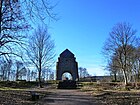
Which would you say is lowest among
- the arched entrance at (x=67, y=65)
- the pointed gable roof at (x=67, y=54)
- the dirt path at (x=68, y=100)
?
the dirt path at (x=68, y=100)

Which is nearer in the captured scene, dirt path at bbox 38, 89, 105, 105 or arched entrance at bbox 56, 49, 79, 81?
dirt path at bbox 38, 89, 105, 105

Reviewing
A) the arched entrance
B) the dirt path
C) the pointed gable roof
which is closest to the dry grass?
the dirt path

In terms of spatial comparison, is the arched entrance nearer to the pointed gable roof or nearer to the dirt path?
the pointed gable roof

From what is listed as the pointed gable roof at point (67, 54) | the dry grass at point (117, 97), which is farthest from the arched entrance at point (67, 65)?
the dry grass at point (117, 97)

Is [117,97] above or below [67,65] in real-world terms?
below

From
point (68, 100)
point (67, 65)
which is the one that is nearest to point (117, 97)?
point (68, 100)

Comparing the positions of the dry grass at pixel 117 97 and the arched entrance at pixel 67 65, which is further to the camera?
the arched entrance at pixel 67 65

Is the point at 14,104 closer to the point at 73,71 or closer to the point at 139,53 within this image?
the point at 139,53

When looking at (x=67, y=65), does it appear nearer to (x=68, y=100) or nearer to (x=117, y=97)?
(x=117, y=97)

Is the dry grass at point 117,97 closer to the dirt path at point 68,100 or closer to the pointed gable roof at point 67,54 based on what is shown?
the dirt path at point 68,100

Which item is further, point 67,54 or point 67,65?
point 67,54

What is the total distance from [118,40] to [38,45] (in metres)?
15.4

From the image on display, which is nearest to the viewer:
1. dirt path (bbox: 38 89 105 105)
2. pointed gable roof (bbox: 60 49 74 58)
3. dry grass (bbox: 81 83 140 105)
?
dirt path (bbox: 38 89 105 105)

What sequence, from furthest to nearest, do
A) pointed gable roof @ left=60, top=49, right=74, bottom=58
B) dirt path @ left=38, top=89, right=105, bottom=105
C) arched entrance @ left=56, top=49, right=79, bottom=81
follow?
pointed gable roof @ left=60, top=49, right=74, bottom=58, arched entrance @ left=56, top=49, right=79, bottom=81, dirt path @ left=38, top=89, right=105, bottom=105
